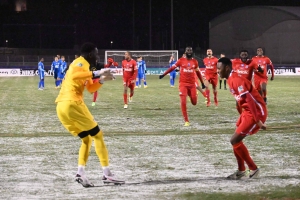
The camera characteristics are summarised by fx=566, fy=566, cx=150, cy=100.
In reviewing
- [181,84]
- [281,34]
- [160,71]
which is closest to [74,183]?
[181,84]

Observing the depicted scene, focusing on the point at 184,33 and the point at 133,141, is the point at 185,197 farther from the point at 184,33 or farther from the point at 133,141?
the point at 184,33

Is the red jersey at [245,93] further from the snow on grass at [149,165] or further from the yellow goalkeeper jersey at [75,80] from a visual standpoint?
the yellow goalkeeper jersey at [75,80]

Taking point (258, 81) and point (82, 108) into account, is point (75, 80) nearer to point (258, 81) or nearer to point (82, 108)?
point (82, 108)

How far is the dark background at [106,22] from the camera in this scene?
8044 centimetres

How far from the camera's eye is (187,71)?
1572 cm

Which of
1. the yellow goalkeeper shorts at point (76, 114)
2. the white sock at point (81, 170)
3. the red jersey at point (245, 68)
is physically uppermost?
the red jersey at point (245, 68)

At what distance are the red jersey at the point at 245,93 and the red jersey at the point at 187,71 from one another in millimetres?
7722

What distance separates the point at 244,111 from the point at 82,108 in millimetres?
2264

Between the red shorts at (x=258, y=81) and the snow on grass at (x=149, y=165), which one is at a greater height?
the red shorts at (x=258, y=81)

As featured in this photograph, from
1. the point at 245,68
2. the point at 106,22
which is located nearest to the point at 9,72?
the point at 106,22

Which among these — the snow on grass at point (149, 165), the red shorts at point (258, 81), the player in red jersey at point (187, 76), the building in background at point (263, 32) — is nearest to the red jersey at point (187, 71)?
the player in red jersey at point (187, 76)

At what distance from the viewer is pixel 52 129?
566 inches

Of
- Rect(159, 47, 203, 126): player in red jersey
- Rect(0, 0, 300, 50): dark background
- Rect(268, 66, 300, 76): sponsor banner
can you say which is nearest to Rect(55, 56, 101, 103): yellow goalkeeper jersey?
Rect(159, 47, 203, 126): player in red jersey

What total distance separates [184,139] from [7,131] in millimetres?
4543
